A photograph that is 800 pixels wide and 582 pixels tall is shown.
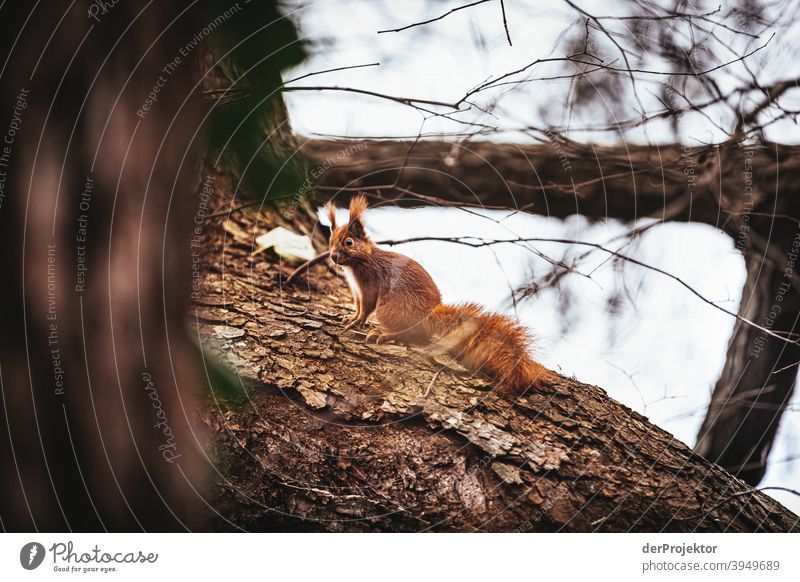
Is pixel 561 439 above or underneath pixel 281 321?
underneath

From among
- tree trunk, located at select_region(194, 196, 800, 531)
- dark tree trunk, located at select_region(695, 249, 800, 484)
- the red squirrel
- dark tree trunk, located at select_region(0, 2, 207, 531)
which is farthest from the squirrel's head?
dark tree trunk, located at select_region(695, 249, 800, 484)

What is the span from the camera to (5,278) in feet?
1.55

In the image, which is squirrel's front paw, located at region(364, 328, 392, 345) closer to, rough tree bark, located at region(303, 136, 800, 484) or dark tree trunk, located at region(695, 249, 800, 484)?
rough tree bark, located at region(303, 136, 800, 484)

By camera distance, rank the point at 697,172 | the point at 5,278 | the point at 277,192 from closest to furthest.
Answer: the point at 277,192 → the point at 5,278 → the point at 697,172

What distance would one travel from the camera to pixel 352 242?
65cm

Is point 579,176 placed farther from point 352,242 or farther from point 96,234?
point 96,234

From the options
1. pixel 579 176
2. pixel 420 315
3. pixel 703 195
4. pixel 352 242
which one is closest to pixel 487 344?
pixel 420 315

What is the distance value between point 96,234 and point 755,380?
2.69ft

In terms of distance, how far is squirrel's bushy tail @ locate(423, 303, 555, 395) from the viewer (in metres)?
0.62

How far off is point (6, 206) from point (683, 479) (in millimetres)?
655

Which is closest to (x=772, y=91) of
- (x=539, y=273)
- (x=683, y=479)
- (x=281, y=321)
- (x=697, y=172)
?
(x=697, y=172)

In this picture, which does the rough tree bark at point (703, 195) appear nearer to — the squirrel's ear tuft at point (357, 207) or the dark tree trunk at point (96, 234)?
the squirrel's ear tuft at point (357, 207)

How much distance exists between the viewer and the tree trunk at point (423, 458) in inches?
22.9

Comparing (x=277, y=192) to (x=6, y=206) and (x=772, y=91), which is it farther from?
(x=772, y=91)
